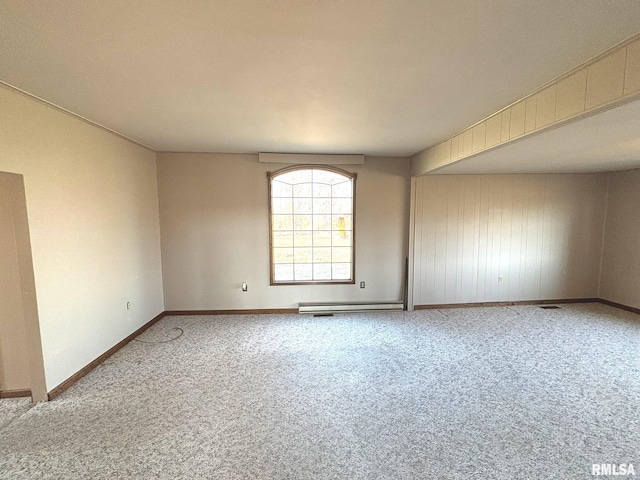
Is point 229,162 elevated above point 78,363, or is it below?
above

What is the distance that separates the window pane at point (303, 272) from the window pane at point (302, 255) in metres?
0.09

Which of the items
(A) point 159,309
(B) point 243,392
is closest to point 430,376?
(B) point 243,392

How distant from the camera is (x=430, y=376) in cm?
272

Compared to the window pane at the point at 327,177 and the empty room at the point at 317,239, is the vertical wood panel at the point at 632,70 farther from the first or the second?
the window pane at the point at 327,177

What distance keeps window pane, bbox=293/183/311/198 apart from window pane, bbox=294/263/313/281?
117 cm

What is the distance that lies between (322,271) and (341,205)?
116 centimetres

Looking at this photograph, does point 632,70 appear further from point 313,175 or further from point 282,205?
point 282,205

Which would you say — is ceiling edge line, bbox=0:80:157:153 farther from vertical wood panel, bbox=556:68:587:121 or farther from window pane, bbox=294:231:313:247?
vertical wood panel, bbox=556:68:587:121

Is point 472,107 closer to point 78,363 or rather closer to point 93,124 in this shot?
point 93,124

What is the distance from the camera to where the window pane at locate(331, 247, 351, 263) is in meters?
4.70

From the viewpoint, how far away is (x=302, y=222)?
4.58 meters

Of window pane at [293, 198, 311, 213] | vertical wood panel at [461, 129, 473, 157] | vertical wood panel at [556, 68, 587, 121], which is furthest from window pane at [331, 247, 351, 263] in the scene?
vertical wood panel at [556, 68, 587, 121]

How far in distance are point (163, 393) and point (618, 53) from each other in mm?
3971

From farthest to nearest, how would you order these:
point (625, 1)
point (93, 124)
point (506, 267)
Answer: point (506, 267)
point (93, 124)
point (625, 1)
